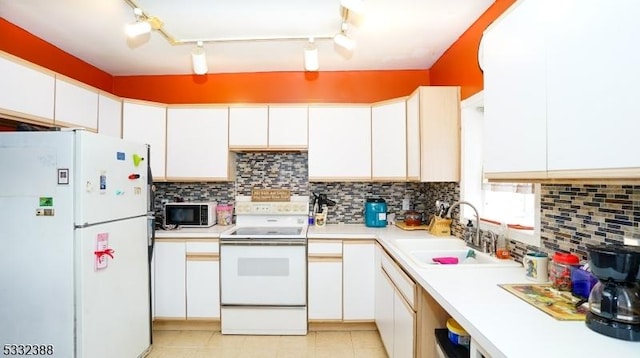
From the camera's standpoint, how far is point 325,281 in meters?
2.79

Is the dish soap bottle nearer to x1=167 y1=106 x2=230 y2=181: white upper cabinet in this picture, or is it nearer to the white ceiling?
the white ceiling

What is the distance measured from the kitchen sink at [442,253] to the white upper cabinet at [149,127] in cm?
224

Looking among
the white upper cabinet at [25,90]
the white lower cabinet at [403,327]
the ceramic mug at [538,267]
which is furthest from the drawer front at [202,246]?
the ceramic mug at [538,267]

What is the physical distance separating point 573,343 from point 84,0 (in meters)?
2.88

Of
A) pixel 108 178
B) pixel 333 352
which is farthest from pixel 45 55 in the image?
pixel 333 352

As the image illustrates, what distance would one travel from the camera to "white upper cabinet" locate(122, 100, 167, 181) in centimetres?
300

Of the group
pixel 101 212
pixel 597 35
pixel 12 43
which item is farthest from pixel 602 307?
pixel 12 43

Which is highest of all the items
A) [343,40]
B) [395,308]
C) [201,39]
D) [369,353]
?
[201,39]

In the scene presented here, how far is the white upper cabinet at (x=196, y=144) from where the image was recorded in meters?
3.09

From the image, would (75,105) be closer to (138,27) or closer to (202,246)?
(138,27)

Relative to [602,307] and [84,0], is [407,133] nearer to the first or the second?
[602,307]

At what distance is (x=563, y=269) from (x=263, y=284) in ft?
6.77

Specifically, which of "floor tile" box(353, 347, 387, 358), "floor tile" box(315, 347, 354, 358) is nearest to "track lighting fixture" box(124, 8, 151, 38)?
"floor tile" box(315, 347, 354, 358)

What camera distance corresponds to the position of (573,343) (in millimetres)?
958
